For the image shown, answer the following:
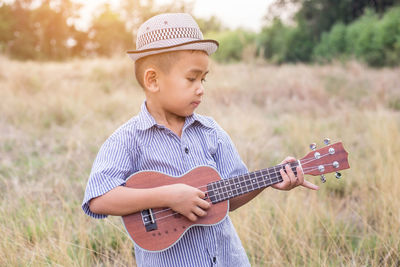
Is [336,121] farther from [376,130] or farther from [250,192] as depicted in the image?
[250,192]

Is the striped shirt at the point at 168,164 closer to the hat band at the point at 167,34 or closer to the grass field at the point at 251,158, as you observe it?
the hat band at the point at 167,34

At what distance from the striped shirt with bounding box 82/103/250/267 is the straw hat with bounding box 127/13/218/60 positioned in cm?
31

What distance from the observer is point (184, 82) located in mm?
1729

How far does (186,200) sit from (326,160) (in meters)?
0.71

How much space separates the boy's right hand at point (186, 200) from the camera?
5.35ft

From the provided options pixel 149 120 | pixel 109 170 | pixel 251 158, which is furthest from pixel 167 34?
pixel 251 158

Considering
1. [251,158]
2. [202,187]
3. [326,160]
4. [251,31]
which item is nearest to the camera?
[202,187]

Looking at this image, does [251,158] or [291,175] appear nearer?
[291,175]

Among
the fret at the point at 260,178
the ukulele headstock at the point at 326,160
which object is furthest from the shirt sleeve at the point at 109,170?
the ukulele headstock at the point at 326,160

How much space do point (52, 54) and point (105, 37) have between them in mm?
5265

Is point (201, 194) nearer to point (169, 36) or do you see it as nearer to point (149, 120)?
point (149, 120)

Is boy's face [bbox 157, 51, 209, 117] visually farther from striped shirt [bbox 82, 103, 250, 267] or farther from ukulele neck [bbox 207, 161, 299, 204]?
ukulele neck [bbox 207, 161, 299, 204]

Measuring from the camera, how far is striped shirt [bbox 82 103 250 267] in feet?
5.43

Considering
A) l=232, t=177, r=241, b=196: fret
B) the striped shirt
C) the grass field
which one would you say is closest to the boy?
the striped shirt
